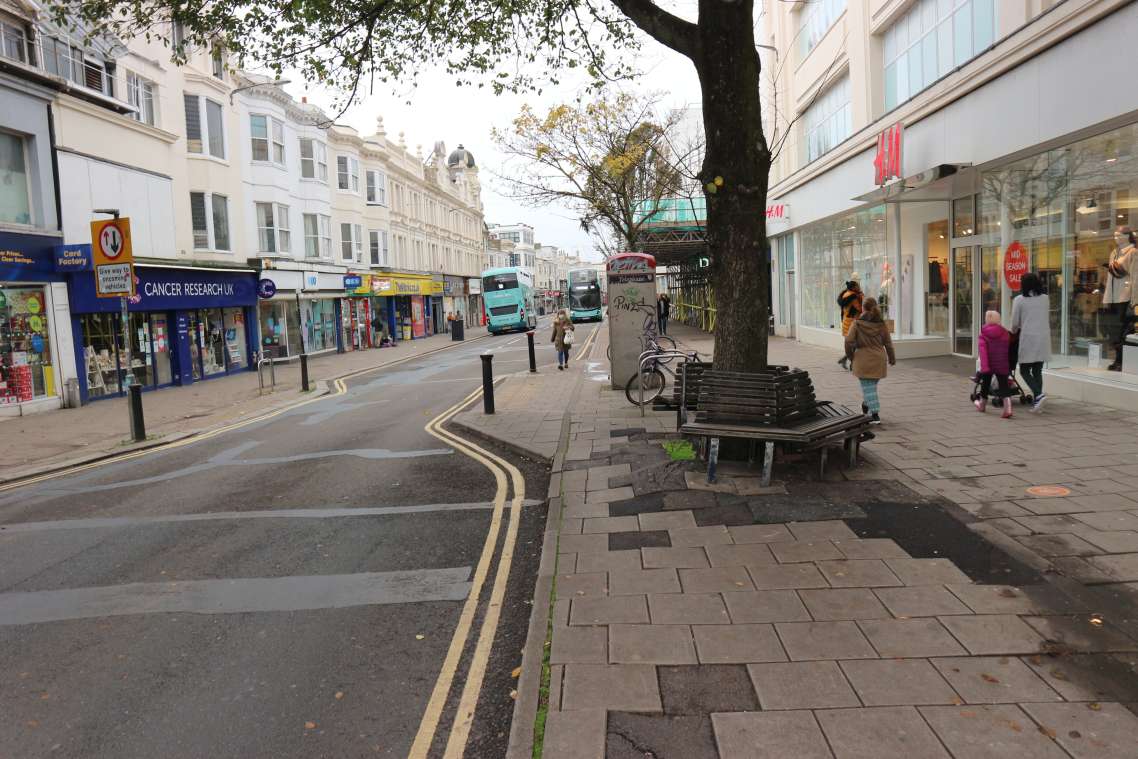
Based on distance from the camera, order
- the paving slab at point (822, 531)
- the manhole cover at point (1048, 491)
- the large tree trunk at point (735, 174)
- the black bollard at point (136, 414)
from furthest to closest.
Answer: the black bollard at point (136, 414), the large tree trunk at point (735, 174), the manhole cover at point (1048, 491), the paving slab at point (822, 531)

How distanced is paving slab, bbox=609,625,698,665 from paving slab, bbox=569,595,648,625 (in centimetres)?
10

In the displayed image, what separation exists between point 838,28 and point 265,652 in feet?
64.5

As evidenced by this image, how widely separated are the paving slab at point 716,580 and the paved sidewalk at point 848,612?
0.02 meters

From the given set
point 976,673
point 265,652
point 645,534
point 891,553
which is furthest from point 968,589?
point 265,652

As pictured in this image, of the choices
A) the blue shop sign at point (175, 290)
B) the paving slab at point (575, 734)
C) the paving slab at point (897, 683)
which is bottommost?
the paving slab at point (575, 734)

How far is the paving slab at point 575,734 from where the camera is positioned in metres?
2.93

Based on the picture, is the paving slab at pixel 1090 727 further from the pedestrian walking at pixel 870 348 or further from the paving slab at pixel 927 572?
the pedestrian walking at pixel 870 348

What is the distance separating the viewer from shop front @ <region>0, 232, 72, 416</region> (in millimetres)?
14781

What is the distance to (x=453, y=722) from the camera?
340 centimetres

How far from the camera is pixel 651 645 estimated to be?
3.77 meters

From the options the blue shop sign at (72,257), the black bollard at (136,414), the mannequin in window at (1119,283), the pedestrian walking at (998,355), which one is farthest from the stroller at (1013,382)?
Result: the blue shop sign at (72,257)

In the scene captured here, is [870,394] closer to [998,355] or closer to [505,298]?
[998,355]

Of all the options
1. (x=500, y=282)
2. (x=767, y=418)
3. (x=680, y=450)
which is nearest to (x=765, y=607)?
(x=767, y=418)

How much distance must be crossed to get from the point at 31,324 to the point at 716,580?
53.9ft
